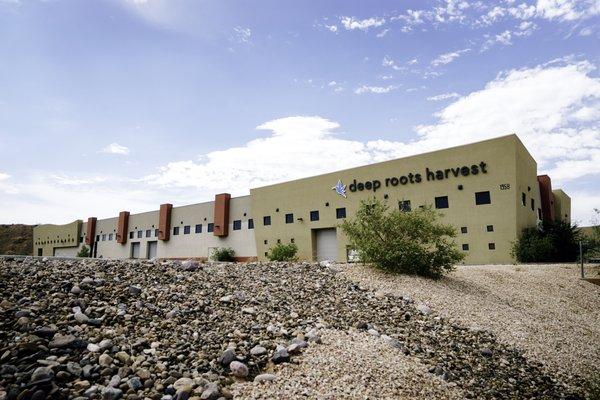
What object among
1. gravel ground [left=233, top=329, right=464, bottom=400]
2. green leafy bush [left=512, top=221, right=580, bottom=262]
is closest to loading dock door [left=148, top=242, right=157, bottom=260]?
green leafy bush [left=512, top=221, right=580, bottom=262]

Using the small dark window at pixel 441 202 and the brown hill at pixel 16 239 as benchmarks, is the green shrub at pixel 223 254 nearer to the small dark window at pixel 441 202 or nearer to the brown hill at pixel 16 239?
the small dark window at pixel 441 202

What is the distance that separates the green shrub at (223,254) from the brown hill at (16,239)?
5663cm

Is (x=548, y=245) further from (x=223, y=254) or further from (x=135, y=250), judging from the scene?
(x=135, y=250)

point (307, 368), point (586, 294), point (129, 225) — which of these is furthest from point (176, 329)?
point (129, 225)

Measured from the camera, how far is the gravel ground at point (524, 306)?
6.56 m

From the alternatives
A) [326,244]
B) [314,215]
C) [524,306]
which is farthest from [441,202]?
[524,306]

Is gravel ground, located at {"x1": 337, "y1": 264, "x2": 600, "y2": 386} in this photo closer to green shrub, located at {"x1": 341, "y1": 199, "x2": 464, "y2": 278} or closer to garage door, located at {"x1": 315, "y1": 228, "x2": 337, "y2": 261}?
green shrub, located at {"x1": 341, "y1": 199, "x2": 464, "y2": 278}

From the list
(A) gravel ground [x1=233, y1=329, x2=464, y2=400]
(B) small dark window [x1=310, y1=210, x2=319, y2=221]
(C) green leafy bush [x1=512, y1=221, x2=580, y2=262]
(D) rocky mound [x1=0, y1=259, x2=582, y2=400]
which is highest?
(B) small dark window [x1=310, y1=210, x2=319, y2=221]

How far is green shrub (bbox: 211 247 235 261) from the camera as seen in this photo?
39.2 metres

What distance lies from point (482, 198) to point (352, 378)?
2349 centimetres

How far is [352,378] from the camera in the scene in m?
4.29

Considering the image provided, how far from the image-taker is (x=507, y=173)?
23.5 meters

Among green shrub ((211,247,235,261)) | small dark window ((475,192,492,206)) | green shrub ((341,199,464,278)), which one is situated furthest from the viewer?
green shrub ((211,247,235,261))

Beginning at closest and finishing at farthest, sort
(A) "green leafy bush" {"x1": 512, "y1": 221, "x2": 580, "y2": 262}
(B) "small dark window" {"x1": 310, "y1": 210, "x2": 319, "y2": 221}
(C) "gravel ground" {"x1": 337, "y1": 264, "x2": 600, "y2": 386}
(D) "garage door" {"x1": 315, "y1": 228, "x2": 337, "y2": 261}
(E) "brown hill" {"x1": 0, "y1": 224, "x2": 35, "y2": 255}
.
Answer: (C) "gravel ground" {"x1": 337, "y1": 264, "x2": 600, "y2": 386} → (A) "green leafy bush" {"x1": 512, "y1": 221, "x2": 580, "y2": 262} → (D) "garage door" {"x1": 315, "y1": 228, "x2": 337, "y2": 261} → (B) "small dark window" {"x1": 310, "y1": 210, "x2": 319, "y2": 221} → (E) "brown hill" {"x1": 0, "y1": 224, "x2": 35, "y2": 255}
